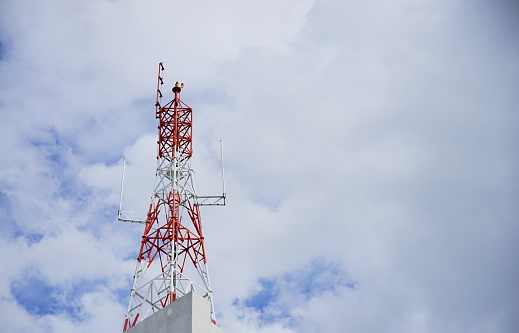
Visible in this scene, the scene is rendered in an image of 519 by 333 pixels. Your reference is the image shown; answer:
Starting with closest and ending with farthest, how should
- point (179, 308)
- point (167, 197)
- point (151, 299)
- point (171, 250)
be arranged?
point (179, 308) < point (151, 299) < point (171, 250) < point (167, 197)

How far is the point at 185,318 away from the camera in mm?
29156

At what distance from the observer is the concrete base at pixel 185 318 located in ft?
95.0

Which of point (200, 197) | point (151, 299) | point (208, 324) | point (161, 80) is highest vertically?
point (161, 80)

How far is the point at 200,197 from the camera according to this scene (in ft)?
138

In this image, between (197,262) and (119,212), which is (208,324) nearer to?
(197,262)

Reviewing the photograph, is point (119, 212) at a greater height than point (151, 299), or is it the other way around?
point (119, 212)

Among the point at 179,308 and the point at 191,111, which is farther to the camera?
the point at 191,111

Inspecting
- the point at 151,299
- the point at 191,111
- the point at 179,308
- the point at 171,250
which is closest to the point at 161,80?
the point at 191,111

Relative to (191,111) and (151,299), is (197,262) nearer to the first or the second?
(151,299)

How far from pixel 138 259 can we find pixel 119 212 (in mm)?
3611

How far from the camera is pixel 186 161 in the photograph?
43594 mm

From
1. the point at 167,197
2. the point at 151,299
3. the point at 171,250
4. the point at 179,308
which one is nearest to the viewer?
the point at 179,308

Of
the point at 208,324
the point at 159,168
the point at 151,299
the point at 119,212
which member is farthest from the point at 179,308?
the point at 159,168

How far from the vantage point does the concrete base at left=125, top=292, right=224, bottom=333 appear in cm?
2895
